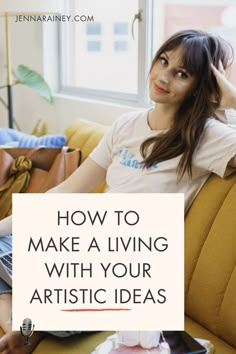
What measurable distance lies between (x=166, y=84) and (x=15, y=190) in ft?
1.76

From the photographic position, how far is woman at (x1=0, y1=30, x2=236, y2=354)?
1.01 m

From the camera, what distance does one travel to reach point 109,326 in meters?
0.63

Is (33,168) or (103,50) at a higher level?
(103,50)

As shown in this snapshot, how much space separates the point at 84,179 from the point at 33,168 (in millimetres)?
264

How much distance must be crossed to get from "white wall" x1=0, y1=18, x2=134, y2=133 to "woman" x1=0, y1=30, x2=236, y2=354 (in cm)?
61

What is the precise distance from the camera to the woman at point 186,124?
39.8 inches

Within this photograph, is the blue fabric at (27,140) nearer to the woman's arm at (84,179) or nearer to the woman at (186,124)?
the woman's arm at (84,179)

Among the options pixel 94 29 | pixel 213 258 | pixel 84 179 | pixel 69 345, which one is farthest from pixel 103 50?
pixel 69 345

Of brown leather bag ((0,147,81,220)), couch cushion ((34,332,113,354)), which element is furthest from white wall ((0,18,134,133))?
couch cushion ((34,332,113,354))

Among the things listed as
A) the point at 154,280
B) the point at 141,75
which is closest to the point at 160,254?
the point at 154,280

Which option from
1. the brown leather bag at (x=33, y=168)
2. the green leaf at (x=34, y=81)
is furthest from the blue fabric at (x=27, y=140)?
the green leaf at (x=34, y=81)

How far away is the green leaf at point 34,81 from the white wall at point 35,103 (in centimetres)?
6

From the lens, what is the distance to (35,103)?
2.12m

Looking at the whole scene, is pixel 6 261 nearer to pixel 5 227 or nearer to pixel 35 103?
pixel 5 227
